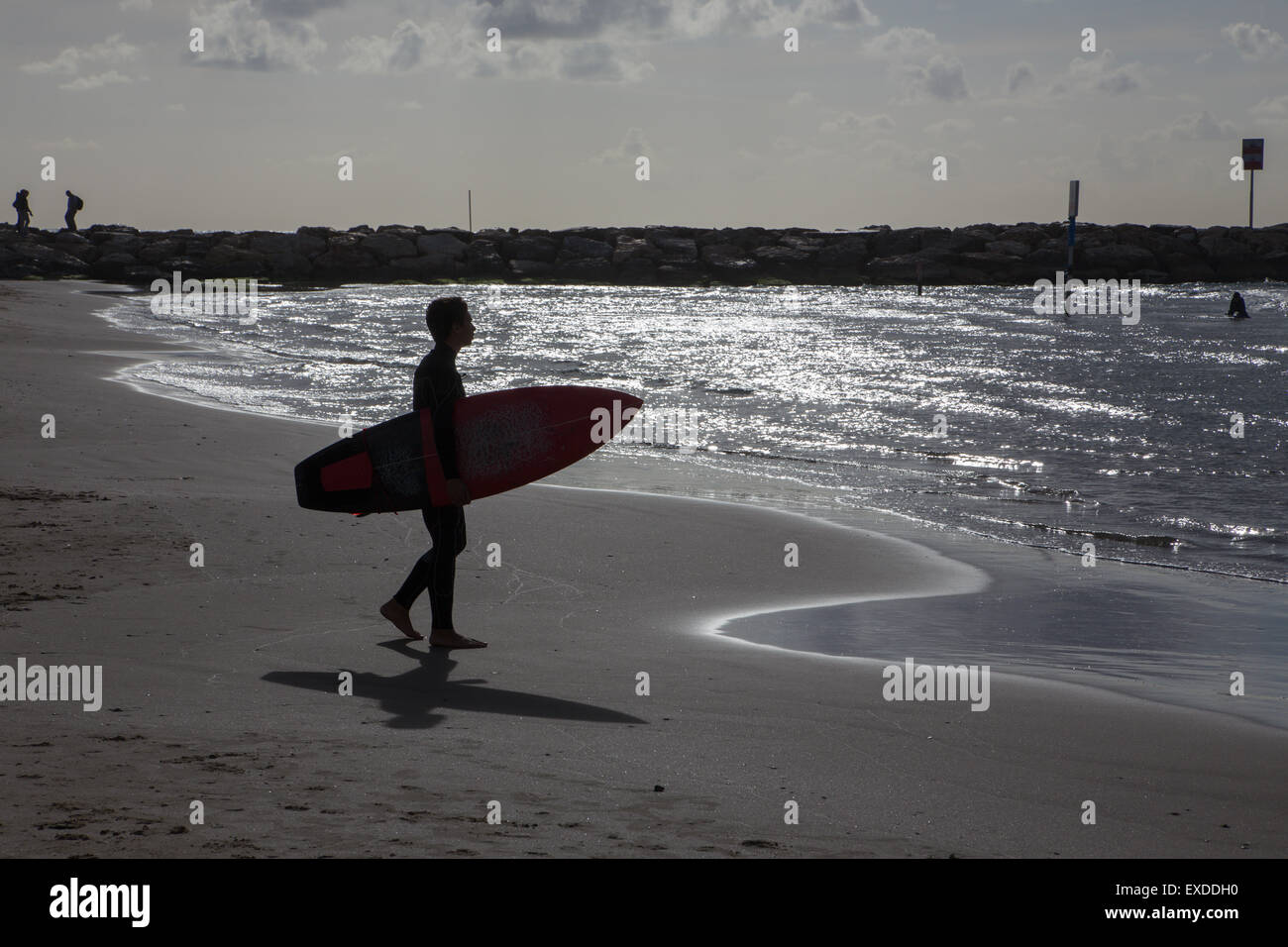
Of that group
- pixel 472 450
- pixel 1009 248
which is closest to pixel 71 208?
pixel 1009 248

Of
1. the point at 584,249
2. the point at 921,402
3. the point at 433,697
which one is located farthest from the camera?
the point at 584,249

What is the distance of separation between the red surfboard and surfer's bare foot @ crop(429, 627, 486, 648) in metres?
0.64

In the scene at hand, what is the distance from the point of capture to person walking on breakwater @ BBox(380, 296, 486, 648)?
6188mm

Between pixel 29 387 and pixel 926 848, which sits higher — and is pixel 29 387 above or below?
above

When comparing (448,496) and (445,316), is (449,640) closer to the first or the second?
(448,496)

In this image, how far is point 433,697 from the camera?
530 cm

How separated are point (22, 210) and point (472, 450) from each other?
60014mm

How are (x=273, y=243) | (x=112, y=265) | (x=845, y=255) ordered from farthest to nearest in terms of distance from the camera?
(x=845, y=255)
(x=273, y=243)
(x=112, y=265)

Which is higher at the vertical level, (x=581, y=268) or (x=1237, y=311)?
(x=581, y=268)

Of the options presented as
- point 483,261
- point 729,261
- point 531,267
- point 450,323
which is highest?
point 729,261
